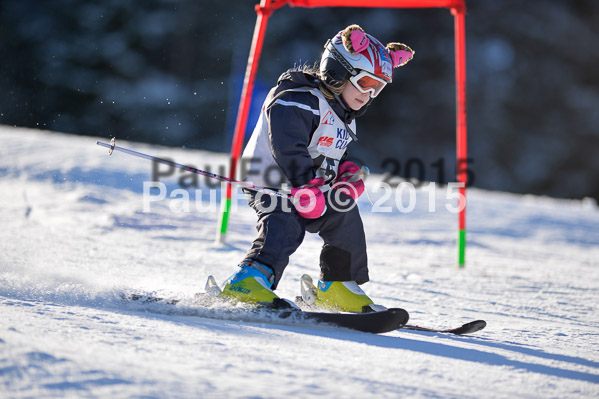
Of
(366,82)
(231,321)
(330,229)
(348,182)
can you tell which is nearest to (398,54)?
(366,82)

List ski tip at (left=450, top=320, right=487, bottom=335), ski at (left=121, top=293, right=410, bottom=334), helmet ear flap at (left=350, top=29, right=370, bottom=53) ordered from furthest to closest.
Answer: helmet ear flap at (left=350, top=29, right=370, bottom=53) < ski tip at (left=450, top=320, right=487, bottom=335) < ski at (left=121, top=293, right=410, bottom=334)

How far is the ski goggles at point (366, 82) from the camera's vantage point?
196 centimetres

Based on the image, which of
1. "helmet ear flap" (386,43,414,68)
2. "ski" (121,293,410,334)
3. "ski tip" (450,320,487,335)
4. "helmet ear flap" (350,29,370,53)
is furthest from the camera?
"helmet ear flap" (386,43,414,68)

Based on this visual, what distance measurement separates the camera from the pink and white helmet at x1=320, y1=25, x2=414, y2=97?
195 centimetres

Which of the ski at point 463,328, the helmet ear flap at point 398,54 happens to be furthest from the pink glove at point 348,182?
the ski at point 463,328

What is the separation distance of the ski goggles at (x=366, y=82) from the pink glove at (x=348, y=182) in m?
0.26

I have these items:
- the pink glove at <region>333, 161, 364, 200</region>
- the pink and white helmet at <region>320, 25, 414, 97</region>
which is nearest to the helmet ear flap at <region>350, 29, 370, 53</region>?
the pink and white helmet at <region>320, 25, 414, 97</region>

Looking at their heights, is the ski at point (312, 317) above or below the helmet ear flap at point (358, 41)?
below

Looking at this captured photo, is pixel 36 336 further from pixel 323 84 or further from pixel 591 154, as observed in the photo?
pixel 591 154

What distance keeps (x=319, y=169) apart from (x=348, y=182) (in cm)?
11

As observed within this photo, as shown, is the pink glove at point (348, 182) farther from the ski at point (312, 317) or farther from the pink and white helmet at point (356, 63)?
the ski at point (312, 317)

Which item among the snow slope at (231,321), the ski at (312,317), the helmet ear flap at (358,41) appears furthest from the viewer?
the helmet ear flap at (358,41)

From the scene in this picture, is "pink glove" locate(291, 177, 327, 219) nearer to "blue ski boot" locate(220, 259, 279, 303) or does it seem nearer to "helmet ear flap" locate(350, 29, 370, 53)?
"blue ski boot" locate(220, 259, 279, 303)

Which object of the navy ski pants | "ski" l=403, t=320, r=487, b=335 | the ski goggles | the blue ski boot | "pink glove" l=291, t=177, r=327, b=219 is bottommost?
"ski" l=403, t=320, r=487, b=335
